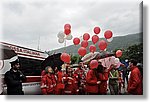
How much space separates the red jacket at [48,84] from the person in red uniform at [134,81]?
74 cm

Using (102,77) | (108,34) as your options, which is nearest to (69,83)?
(102,77)

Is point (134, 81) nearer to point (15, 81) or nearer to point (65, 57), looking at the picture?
point (65, 57)

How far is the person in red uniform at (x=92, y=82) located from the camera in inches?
126

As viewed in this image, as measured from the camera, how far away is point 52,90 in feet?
10.6

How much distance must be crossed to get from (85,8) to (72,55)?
0.48m

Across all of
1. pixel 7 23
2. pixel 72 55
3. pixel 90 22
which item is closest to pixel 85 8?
pixel 90 22

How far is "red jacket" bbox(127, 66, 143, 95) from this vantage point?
10.3ft

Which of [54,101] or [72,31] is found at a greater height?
[72,31]

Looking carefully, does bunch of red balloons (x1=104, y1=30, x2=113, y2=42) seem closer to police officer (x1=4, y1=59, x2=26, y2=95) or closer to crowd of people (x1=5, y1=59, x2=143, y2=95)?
crowd of people (x1=5, y1=59, x2=143, y2=95)

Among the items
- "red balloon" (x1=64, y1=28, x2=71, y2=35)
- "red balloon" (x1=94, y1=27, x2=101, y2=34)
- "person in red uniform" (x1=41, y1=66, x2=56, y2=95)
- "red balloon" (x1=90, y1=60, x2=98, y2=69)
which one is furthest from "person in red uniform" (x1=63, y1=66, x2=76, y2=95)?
"red balloon" (x1=94, y1=27, x2=101, y2=34)

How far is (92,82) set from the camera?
10.5 ft

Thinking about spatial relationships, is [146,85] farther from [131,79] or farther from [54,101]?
[54,101]

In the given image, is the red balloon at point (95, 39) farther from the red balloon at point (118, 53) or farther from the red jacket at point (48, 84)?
the red jacket at point (48, 84)

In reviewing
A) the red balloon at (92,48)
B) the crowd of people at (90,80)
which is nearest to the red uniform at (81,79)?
the crowd of people at (90,80)
